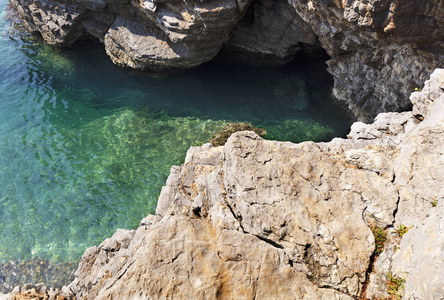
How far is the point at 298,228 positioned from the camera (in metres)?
9.19

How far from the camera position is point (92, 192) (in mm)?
19047

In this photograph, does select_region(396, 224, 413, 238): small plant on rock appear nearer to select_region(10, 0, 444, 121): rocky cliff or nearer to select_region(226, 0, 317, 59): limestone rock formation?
select_region(10, 0, 444, 121): rocky cliff

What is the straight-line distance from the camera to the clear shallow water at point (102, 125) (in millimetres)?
17906

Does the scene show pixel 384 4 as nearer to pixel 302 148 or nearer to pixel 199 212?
pixel 302 148

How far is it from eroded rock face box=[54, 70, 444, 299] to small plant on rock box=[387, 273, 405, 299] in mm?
127

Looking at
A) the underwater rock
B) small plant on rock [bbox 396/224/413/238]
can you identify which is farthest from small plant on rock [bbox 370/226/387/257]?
the underwater rock

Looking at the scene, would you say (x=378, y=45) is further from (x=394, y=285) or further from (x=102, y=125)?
(x=102, y=125)

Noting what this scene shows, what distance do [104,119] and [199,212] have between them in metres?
16.2

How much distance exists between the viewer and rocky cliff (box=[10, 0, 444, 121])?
15.4 meters

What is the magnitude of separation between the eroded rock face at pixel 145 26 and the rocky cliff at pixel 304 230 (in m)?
13.5

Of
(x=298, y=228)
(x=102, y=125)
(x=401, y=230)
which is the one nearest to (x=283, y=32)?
(x=102, y=125)

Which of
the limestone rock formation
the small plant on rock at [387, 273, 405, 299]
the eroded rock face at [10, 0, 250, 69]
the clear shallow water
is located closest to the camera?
the small plant on rock at [387, 273, 405, 299]

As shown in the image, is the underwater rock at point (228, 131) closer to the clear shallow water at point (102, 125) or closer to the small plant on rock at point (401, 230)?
the clear shallow water at point (102, 125)

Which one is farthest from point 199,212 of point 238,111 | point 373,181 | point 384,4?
point 238,111
